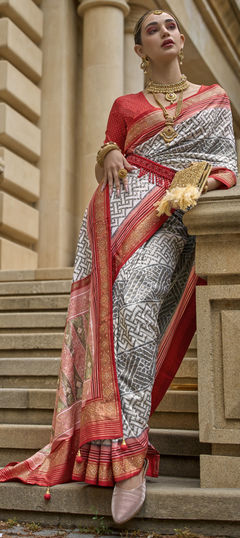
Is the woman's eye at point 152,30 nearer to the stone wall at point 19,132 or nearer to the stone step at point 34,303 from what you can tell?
the stone step at point 34,303

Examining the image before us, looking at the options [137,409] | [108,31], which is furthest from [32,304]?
[108,31]

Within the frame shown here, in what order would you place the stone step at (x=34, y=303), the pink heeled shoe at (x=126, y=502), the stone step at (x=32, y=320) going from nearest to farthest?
1. the pink heeled shoe at (x=126, y=502)
2. the stone step at (x=32, y=320)
3. the stone step at (x=34, y=303)

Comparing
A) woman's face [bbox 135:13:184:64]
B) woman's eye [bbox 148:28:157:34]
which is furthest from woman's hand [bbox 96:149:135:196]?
woman's eye [bbox 148:28:157:34]

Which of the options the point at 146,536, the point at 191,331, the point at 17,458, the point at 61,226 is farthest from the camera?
the point at 61,226

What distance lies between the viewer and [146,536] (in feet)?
8.59

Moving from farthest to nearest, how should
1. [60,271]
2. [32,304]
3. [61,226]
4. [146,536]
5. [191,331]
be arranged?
1. [61,226]
2. [60,271]
3. [32,304]
4. [191,331]
5. [146,536]

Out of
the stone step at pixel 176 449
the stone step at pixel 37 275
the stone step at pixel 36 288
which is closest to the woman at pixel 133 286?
the stone step at pixel 176 449

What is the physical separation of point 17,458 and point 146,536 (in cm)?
121

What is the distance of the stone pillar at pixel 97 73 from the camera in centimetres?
897

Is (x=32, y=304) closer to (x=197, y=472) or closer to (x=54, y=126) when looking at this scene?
(x=197, y=472)

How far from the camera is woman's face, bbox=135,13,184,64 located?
338cm

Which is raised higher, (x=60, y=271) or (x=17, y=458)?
(x=60, y=271)

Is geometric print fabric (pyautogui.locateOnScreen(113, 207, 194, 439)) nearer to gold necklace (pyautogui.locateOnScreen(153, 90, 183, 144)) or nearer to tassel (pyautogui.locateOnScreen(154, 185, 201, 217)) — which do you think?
tassel (pyautogui.locateOnScreen(154, 185, 201, 217))

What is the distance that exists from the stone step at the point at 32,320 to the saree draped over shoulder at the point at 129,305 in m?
2.08
